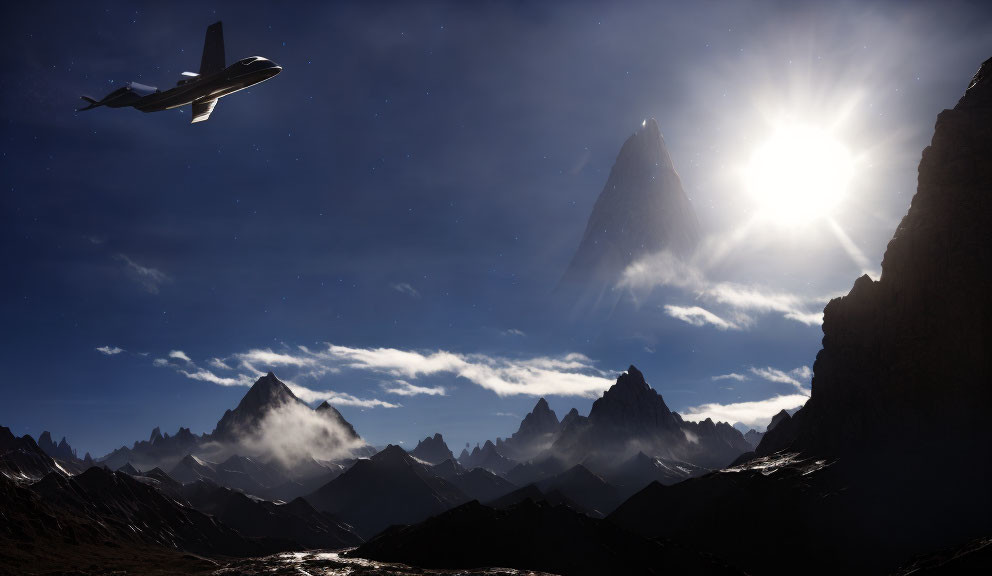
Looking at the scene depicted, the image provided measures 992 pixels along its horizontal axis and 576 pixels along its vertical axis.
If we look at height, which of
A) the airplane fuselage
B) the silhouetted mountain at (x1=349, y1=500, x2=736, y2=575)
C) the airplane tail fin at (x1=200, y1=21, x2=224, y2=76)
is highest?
the airplane tail fin at (x1=200, y1=21, x2=224, y2=76)

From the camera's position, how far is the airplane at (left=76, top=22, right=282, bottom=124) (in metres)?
73.9

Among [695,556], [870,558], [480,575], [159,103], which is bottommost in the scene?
[870,558]

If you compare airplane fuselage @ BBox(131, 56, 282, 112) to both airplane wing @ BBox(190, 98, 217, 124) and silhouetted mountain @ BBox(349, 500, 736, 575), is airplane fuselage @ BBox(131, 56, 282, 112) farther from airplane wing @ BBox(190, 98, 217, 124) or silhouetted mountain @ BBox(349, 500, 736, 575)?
silhouetted mountain @ BBox(349, 500, 736, 575)

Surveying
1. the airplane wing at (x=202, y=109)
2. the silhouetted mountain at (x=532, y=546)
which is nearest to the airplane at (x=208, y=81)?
the airplane wing at (x=202, y=109)

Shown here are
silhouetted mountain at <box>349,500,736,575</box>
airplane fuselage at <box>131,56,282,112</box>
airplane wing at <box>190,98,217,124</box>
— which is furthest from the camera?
silhouetted mountain at <box>349,500,736,575</box>

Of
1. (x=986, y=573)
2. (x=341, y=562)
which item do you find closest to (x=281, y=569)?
(x=341, y=562)

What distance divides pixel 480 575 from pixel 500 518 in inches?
2126

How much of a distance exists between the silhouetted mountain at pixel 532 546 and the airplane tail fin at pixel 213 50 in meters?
133

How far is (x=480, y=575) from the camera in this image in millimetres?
124438

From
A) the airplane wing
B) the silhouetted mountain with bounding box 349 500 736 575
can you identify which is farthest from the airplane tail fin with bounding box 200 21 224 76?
the silhouetted mountain with bounding box 349 500 736 575

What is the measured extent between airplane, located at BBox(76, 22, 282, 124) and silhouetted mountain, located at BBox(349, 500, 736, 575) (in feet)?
428

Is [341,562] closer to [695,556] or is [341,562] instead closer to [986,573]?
[695,556]

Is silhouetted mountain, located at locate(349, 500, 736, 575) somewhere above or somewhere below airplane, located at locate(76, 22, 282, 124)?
below

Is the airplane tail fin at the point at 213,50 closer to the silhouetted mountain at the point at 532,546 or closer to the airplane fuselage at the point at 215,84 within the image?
the airplane fuselage at the point at 215,84
